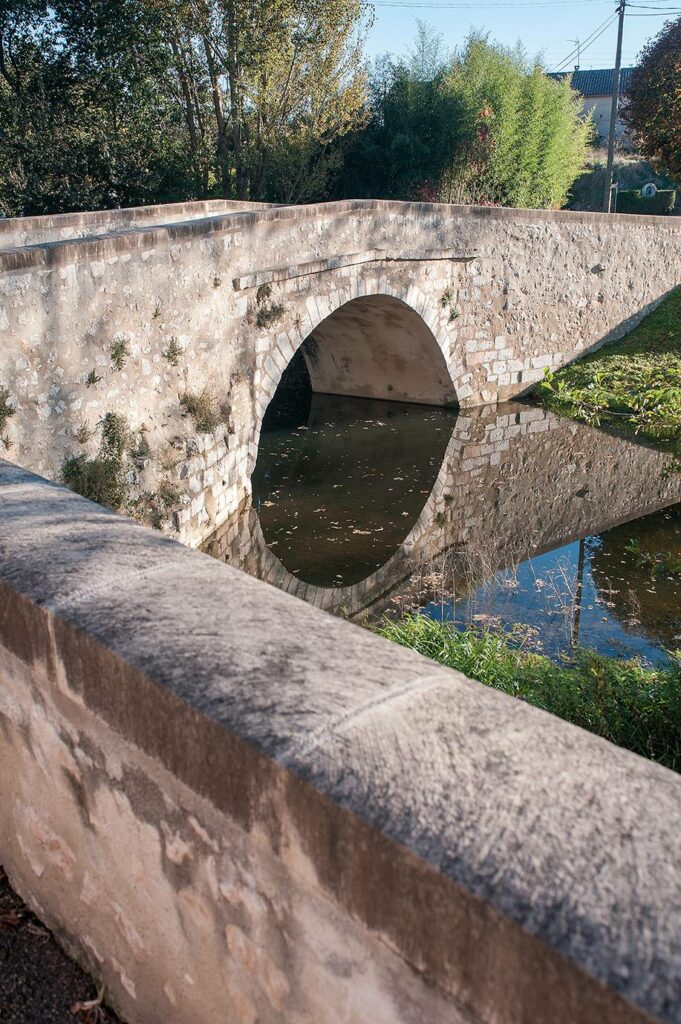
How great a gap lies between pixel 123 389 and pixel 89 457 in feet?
2.21

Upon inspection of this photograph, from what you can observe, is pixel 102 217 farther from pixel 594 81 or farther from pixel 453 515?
pixel 594 81

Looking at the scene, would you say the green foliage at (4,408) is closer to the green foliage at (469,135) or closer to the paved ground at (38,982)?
the paved ground at (38,982)

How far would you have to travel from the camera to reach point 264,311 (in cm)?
877

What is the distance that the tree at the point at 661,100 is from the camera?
63.1ft

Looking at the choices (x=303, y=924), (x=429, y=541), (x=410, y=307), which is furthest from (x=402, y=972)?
(x=410, y=307)

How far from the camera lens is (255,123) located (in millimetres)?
17141

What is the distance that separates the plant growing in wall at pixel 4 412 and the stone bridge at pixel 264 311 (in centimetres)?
4

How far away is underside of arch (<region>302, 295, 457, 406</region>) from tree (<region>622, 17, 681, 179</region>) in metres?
10.2

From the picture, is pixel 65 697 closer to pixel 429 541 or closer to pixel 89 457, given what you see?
pixel 89 457

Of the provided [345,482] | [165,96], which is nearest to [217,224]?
[345,482]

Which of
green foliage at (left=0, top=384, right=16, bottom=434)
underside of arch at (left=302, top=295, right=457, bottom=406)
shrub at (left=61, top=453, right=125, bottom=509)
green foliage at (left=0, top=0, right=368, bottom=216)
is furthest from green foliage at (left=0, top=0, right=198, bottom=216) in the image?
green foliage at (left=0, top=384, right=16, bottom=434)

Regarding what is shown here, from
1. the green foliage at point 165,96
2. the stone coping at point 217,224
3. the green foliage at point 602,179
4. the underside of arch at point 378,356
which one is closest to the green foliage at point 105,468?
the stone coping at point 217,224

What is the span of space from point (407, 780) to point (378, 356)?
12772mm

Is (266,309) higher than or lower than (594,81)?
lower
